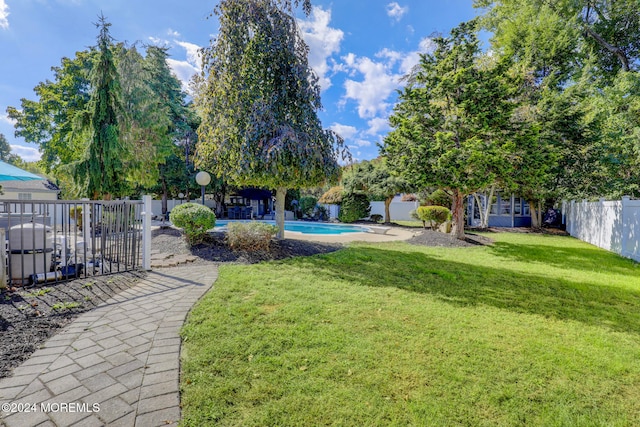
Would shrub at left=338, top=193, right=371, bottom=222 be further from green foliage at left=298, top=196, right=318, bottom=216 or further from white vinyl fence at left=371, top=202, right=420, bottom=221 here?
white vinyl fence at left=371, top=202, right=420, bottom=221

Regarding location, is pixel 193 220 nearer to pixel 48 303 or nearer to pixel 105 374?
pixel 48 303

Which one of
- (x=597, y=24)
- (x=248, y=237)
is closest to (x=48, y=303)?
(x=248, y=237)

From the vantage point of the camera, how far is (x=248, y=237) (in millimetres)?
7598

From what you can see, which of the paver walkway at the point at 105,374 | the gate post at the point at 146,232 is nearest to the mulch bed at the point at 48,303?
the paver walkway at the point at 105,374

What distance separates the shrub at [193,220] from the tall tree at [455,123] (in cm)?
745

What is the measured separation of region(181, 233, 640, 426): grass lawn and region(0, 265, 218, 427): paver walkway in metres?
0.20

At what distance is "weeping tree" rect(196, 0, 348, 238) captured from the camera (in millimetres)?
7688

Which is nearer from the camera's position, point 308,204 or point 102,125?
point 102,125

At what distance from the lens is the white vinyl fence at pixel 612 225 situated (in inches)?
348

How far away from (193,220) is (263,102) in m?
3.71

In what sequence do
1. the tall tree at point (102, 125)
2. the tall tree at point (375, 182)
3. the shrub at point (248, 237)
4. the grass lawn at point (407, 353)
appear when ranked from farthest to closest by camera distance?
the tall tree at point (375, 182)
the tall tree at point (102, 125)
the shrub at point (248, 237)
the grass lawn at point (407, 353)

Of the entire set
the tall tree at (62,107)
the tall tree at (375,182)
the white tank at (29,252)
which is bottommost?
the white tank at (29,252)

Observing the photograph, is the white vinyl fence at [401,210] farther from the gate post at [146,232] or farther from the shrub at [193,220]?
the gate post at [146,232]

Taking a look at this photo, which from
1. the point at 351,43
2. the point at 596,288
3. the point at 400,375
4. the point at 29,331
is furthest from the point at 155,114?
the point at 596,288
